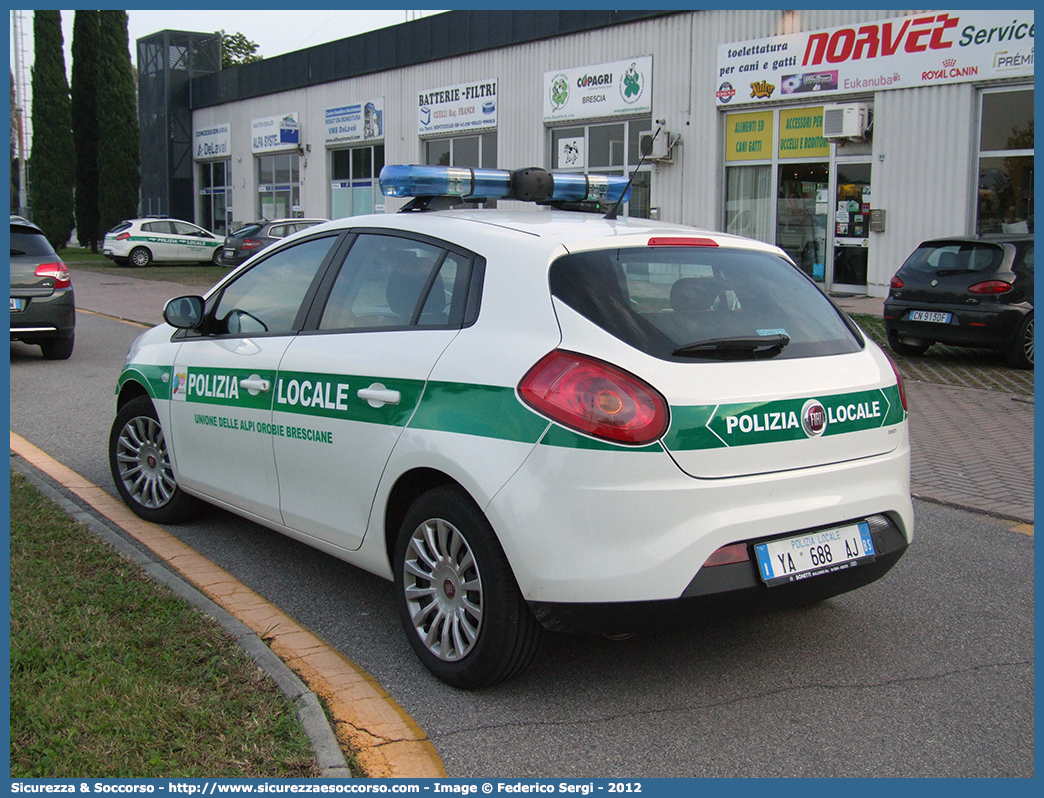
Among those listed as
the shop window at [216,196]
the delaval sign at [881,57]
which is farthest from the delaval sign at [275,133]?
the delaval sign at [881,57]

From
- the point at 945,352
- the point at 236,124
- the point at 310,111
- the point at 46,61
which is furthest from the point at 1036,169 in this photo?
the point at 46,61

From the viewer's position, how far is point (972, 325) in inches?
467

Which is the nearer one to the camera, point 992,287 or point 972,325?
point 992,287

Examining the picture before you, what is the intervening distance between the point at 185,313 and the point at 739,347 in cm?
287

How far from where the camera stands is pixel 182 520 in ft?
18.7

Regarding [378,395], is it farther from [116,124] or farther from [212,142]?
[116,124]

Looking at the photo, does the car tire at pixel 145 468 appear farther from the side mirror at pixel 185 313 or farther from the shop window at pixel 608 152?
the shop window at pixel 608 152

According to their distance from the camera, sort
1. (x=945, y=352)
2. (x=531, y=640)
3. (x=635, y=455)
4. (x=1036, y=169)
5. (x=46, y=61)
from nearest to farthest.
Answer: (x=635, y=455) → (x=531, y=640) → (x=945, y=352) → (x=1036, y=169) → (x=46, y=61)

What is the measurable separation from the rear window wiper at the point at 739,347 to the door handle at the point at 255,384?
1.95 m

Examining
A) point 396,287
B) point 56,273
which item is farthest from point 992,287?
point 56,273

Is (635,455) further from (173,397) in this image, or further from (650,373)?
(173,397)

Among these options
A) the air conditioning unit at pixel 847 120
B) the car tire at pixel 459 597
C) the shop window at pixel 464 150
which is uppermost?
the shop window at pixel 464 150

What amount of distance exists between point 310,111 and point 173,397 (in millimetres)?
29418

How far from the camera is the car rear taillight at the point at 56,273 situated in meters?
12.2
